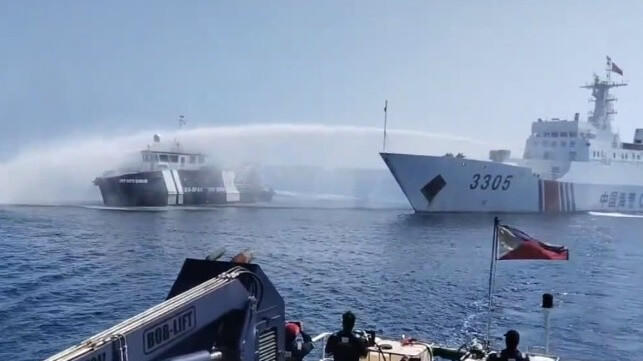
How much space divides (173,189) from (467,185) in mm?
42032

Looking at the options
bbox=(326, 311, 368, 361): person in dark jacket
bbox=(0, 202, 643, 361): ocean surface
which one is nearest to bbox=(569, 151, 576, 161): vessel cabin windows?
bbox=(0, 202, 643, 361): ocean surface

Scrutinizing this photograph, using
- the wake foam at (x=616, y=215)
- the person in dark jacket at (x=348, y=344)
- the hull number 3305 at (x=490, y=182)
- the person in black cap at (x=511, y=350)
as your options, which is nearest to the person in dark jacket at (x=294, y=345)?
the person in dark jacket at (x=348, y=344)

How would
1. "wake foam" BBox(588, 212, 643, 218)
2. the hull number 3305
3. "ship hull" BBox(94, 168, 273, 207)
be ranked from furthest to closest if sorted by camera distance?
"wake foam" BBox(588, 212, 643, 218) < "ship hull" BBox(94, 168, 273, 207) < the hull number 3305

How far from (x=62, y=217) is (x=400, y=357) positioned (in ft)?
Result: 222

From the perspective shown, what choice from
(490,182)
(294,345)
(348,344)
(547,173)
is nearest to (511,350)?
(348,344)

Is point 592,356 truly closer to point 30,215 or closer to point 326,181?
point 30,215

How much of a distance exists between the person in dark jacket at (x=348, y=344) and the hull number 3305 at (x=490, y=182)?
71955 millimetres

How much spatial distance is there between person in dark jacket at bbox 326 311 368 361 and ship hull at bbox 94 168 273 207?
78969mm

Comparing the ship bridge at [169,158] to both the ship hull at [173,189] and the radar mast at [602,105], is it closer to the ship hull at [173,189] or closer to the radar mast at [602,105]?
the ship hull at [173,189]

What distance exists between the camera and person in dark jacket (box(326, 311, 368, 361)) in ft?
33.8

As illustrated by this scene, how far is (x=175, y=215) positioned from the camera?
76.9 meters

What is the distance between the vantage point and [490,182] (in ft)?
266

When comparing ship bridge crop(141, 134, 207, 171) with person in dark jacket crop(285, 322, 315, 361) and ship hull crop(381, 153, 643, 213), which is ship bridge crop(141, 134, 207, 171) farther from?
person in dark jacket crop(285, 322, 315, 361)

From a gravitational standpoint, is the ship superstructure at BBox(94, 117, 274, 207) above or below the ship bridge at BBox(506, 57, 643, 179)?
below
